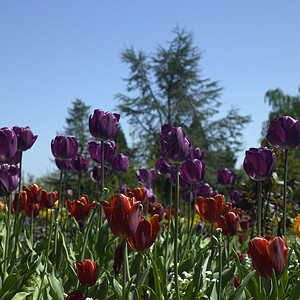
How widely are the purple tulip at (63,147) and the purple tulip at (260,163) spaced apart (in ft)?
4.48

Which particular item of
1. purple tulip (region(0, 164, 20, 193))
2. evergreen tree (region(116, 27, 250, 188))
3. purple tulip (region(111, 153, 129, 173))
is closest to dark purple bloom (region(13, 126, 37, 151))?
purple tulip (region(0, 164, 20, 193))

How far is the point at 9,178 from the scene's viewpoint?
2.49 metres

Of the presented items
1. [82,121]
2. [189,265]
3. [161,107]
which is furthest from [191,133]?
[189,265]

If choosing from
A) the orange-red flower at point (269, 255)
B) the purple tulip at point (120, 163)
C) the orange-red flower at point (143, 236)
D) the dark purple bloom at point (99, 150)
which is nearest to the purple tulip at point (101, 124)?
the dark purple bloom at point (99, 150)

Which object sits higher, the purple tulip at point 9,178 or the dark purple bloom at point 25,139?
the dark purple bloom at point 25,139

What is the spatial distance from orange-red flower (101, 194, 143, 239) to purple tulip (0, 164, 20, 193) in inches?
51.2

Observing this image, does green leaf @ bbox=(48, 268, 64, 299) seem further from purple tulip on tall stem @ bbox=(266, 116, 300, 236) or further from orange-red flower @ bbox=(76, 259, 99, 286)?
purple tulip on tall stem @ bbox=(266, 116, 300, 236)

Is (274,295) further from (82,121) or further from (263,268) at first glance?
(82,121)

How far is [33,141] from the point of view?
263cm

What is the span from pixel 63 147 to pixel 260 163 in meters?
1.48

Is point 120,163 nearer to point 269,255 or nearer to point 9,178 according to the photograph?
point 9,178

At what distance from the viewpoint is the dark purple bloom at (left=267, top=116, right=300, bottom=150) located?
213 centimetres

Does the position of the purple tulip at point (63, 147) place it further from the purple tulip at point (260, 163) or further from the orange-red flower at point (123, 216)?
the orange-red flower at point (123, 216)

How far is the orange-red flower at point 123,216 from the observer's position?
1.35 metres
